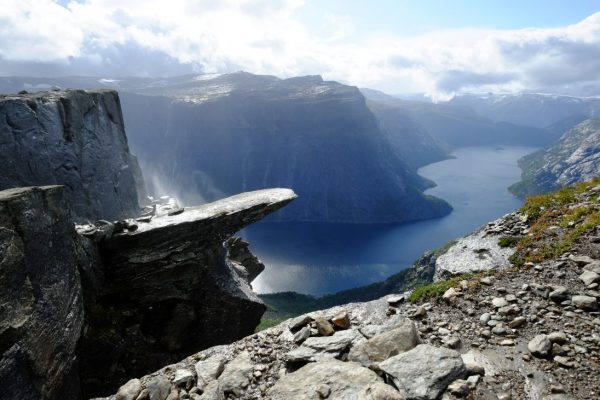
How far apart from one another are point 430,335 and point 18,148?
28528 millimetres

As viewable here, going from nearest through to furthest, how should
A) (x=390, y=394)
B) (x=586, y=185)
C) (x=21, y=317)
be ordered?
(x=390, y=394)
(x=21, y=317)
(x=586, y=185)

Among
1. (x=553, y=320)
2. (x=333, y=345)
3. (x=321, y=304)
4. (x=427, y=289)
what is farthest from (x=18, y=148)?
(x=321, y=304)

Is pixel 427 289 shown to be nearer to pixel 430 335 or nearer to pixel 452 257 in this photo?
pixel 430 335

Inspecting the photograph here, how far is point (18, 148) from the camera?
26625 millimetres

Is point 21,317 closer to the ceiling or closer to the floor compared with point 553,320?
closer to the floor

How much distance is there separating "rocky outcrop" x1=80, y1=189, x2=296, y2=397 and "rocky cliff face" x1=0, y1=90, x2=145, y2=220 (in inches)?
282

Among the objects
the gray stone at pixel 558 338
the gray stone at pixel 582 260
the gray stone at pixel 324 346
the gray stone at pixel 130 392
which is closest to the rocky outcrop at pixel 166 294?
the gray stone at pixel 130 392

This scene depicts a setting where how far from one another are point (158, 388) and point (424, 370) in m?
8.69

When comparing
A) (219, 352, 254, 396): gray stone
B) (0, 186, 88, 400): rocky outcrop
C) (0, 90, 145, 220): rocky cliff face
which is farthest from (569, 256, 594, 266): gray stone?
(0, 90, 145, 220): rocky cliff face

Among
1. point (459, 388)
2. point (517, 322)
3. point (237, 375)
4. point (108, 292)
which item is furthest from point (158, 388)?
point (108, 292)

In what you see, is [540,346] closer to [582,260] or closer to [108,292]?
[582,260]

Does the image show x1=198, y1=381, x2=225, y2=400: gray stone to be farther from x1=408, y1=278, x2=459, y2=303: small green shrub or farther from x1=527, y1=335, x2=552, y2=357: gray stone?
x1=527, y1=335, x2=552, y2=357: gray stone

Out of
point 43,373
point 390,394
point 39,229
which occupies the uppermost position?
point 39,229

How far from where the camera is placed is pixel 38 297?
15117mm
